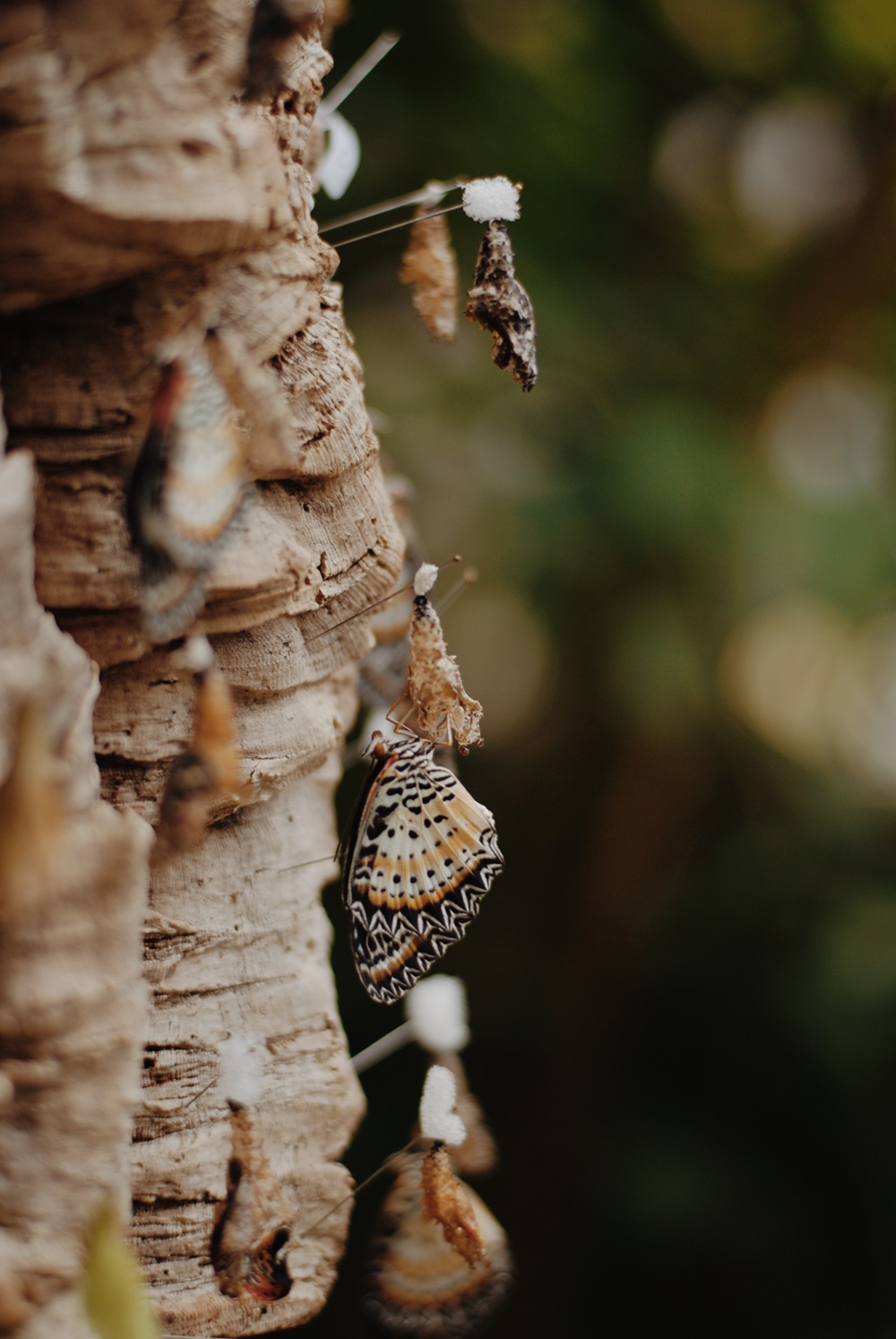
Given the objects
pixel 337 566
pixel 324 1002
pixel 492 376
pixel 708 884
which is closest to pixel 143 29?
pixel 337 566

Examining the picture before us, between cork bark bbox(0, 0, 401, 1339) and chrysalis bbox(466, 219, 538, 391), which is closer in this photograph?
cork bark bbox(0, 0, 401, 1339)

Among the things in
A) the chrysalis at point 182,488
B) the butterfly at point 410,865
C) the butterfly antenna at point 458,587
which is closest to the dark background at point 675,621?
the butterfly antenna at point 458,587

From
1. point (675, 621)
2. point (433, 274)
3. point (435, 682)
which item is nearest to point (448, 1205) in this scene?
point (435, 682)

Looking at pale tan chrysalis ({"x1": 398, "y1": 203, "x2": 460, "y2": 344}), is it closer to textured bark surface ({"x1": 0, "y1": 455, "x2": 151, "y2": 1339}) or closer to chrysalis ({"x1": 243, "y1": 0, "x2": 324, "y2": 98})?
chrysalis ({"x1": 243, "y1": 0, "x2": 324, "y2": 98})

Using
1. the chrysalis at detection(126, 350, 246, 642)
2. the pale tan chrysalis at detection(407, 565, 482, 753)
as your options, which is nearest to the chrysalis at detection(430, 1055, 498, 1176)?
the pale tan chrysalis at detection(407, 565, 482, 753)

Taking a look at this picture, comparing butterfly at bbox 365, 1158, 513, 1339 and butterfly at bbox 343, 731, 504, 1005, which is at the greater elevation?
butterfly at bbox 343, 731, 504, 1005

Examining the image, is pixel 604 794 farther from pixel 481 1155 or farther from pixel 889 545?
pixel 481 1155

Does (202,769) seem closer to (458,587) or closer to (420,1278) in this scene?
(458,587)
